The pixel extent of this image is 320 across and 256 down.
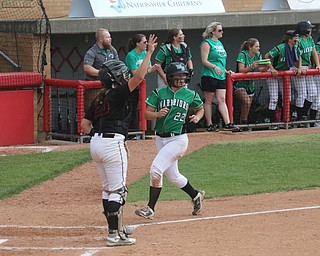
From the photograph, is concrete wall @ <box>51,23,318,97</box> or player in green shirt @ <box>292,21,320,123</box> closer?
player in green shirt @ <box>292,21,320,123</box>

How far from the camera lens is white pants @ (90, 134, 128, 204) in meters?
8.33

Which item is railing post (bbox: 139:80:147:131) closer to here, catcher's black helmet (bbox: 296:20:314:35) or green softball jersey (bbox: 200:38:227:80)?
green softball jersey (bbox: 200:38:227:80)

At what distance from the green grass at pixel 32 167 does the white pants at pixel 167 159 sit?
2626mm

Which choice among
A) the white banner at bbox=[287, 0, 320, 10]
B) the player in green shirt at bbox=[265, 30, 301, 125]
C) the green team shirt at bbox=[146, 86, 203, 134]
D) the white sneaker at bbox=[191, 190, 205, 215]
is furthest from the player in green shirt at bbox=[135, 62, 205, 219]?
the white banner at bbox=[287, 0, 320, 10]

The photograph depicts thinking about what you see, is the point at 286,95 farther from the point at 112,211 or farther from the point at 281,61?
the point at 112,211

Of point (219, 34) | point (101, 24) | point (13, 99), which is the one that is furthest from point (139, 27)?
point (13, 99)

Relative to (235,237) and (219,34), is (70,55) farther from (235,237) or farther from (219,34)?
(235,237)

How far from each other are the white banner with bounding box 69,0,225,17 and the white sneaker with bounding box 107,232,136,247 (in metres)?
8.86

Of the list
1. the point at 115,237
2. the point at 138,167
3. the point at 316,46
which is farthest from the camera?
the point at 316,46

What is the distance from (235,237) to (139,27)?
893 centimetres

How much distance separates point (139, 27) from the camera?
16891mm

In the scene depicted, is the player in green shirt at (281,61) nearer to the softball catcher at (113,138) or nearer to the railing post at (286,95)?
the railing post at (286,95)

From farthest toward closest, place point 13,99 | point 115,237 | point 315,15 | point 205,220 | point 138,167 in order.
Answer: point 315,15, point 13,99, point 138,167, point 205,220, point 115,237

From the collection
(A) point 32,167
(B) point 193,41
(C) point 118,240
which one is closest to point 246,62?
(B) point 193,41
